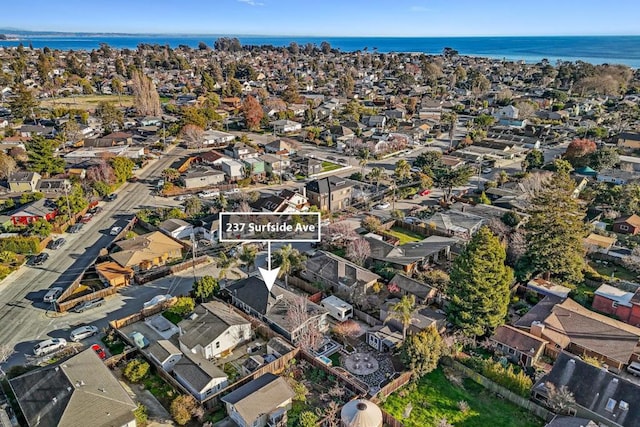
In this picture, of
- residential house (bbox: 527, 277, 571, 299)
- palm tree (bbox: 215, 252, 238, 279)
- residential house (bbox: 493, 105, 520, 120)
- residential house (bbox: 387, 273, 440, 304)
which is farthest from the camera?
residential house (bbox: 493, 105, 520, 120)

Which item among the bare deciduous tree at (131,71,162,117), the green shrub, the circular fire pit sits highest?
the bare deciduous tree at (131,71,162,117)

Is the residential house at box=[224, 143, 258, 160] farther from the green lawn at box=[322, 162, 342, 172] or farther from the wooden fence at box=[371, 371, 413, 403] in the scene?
the wooden fence at box=[371, 371, 413, 403]

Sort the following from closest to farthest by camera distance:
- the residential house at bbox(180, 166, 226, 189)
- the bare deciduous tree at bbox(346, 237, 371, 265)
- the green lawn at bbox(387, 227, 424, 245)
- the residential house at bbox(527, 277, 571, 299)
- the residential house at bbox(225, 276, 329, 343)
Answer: the residential house at bbox(225, 276, 329, 343) → the residential house at bbox(527, 277, 571, 299) → the bare deciduous tree at bbox(346, 237, 371, 265) → the green lawn at bbox(387, 227, 424, 245) → the residential house at bbox(180, 166, 226, 189)

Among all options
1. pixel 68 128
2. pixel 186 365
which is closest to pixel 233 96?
pixel 68 128

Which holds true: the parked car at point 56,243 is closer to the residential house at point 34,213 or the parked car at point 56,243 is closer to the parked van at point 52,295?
the residential house at point 34,213

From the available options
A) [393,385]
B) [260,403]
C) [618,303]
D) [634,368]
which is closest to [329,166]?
[618,303]

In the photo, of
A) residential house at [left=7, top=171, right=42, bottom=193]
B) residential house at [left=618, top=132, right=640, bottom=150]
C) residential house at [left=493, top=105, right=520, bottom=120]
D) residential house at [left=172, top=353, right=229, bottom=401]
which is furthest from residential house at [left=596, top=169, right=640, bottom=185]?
residential house at [left=7, top=171, right=42, bottom=193]
